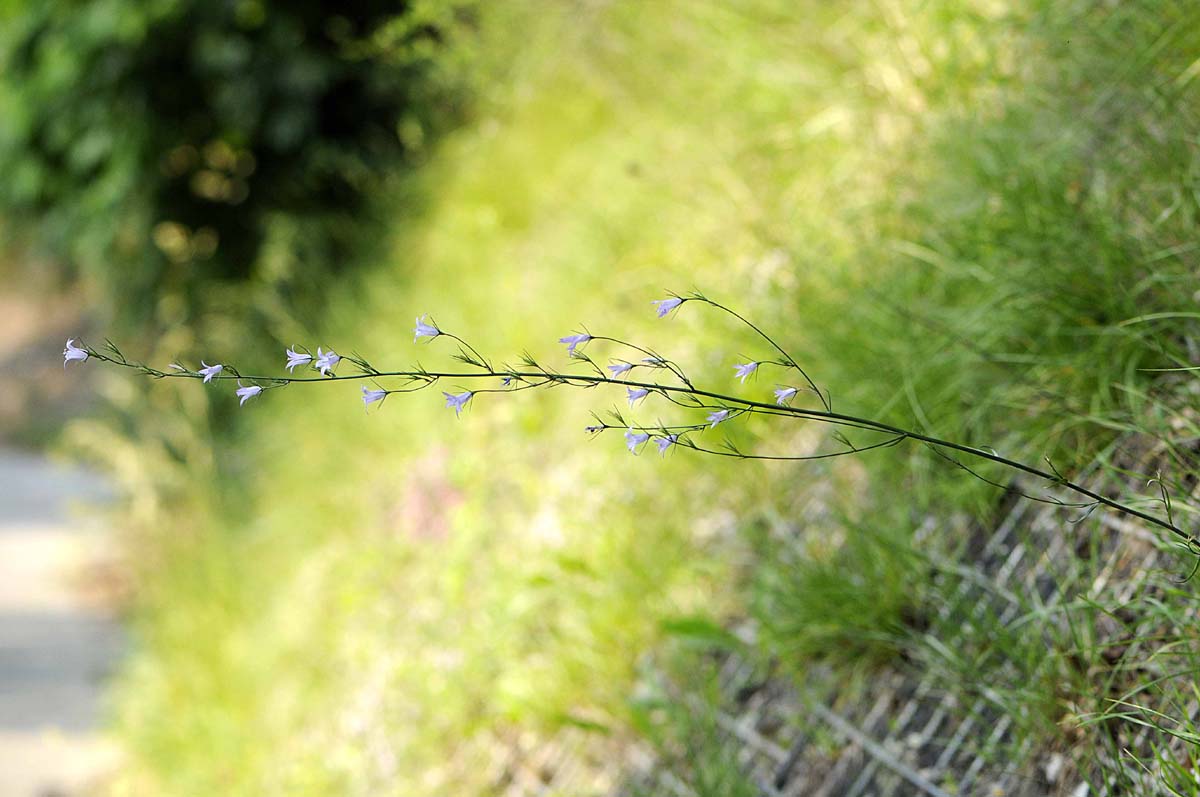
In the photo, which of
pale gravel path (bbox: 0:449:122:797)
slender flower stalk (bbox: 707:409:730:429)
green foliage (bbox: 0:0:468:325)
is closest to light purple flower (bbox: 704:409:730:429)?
slender flower stalk (bbox: 707:409:730:429)

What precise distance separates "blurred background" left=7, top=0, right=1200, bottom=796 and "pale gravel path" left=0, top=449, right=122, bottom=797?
0.02 meters

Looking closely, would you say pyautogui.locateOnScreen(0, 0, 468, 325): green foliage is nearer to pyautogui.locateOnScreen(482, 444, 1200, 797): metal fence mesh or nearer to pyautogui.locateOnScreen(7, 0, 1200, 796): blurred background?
pyautogui.locateOnScreen(7, 0, 1200, 796): blurred background

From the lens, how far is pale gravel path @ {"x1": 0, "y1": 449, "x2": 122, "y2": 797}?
13.9ft

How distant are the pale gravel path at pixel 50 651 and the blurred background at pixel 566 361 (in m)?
0.02

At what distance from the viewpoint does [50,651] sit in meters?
5.21

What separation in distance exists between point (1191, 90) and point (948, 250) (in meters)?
0.43

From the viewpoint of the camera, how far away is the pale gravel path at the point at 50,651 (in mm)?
4238

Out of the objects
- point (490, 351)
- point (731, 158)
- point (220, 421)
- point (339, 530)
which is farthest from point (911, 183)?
point (220, 421)

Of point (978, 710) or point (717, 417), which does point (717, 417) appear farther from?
point (978, 710)

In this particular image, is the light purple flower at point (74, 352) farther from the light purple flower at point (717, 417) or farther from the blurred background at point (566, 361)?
the blurred background at point (566, 361)

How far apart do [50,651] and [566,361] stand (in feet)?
11.3

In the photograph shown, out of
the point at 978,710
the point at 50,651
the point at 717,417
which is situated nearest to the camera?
the point at 717,417

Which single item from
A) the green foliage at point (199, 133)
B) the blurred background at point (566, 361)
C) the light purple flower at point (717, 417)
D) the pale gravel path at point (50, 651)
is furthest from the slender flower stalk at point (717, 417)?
the pale gravel path at point (50, 651)

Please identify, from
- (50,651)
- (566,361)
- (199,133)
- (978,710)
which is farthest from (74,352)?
(50,651)
